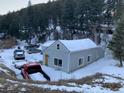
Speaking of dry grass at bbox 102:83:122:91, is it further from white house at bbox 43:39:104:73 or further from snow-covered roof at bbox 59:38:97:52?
snow-covered roof at bbox 59:38:97:52

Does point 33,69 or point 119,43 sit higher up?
point 119,43

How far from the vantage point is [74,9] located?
4944 centimetres

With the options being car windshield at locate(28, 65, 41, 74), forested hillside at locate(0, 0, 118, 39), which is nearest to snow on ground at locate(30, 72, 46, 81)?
car windshield at locate(28, 65, 41, 74)

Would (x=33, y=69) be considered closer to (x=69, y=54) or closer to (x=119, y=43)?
(x=69, y=54)

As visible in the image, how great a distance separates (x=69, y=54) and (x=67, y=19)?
73.8 ft

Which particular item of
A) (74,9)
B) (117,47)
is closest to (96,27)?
(74,9)

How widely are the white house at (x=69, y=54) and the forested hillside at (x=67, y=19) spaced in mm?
12095

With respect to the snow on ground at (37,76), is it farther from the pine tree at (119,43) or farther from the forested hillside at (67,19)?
A: the forested hillside at (67,19)

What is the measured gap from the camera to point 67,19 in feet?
167

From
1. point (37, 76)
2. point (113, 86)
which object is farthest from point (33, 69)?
point (113, 86)

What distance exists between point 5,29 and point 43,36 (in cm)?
1193

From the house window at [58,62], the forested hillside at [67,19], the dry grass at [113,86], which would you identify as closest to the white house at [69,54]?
the house window at [58,62]

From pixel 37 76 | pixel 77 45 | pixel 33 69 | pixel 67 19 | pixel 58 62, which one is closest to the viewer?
pixel 37 76

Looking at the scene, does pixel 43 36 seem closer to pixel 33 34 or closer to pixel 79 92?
pixel 33 34
